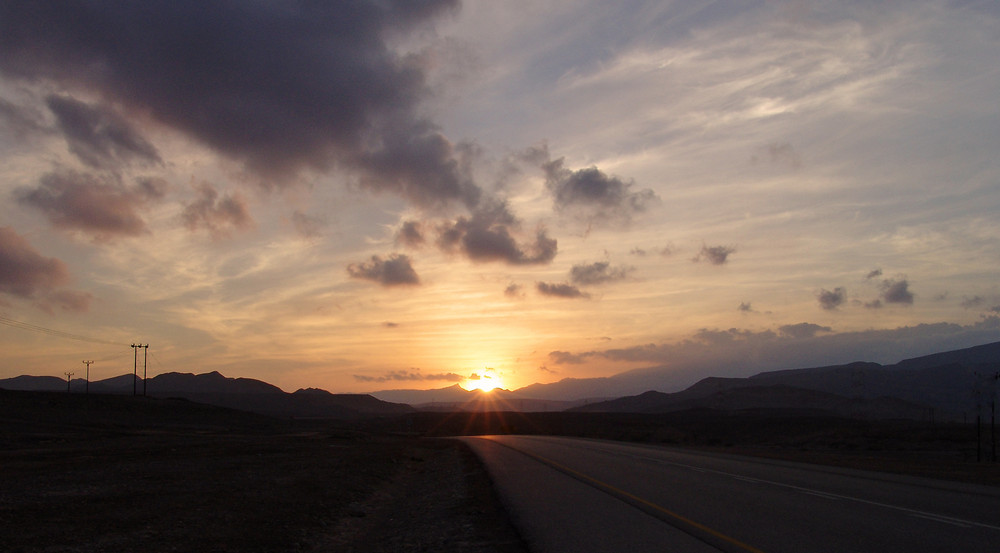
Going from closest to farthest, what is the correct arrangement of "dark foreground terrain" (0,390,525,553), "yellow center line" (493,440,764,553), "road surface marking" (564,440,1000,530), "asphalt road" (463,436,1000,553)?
"yellow center line" (493,440,764,553)
"asphalt road" (463,436,1000,553)
"road surface marking" (564,440,1000,530)
"dark foreground terrain" (0,390,525,553)

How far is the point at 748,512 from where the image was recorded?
1272cm

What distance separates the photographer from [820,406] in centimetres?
19762

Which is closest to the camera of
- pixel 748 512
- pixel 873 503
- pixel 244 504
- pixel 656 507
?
pixel 748 512

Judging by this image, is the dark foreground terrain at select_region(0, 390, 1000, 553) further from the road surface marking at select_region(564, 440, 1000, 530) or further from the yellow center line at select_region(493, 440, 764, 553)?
the road surface marking at select_region(564, 440, 1000, 530)

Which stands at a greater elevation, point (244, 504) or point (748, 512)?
point (748, 512)

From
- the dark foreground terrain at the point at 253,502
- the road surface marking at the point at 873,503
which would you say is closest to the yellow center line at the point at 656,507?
the dark foreground terrain at the point at 253,502

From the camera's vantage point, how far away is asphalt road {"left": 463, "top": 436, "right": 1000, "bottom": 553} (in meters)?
9.87

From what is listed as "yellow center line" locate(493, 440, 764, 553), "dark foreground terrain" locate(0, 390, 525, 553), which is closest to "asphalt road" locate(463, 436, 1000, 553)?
"yellow center line" locate(493, 440, 764, 553)

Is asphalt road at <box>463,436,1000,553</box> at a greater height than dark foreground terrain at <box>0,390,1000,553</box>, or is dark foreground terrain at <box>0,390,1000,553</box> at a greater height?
asphalt road at <box>463,436,1000,553</box>

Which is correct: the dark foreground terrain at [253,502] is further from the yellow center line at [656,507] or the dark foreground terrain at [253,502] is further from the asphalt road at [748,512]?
the yellow center line at [656,507]

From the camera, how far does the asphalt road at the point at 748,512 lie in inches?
388

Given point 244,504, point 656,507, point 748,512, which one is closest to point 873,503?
point 748,512

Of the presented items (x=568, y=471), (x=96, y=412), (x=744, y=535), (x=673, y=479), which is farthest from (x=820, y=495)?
(x=96, y=412)

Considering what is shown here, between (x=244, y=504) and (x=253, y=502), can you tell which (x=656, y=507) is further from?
(x=253, y=502)
